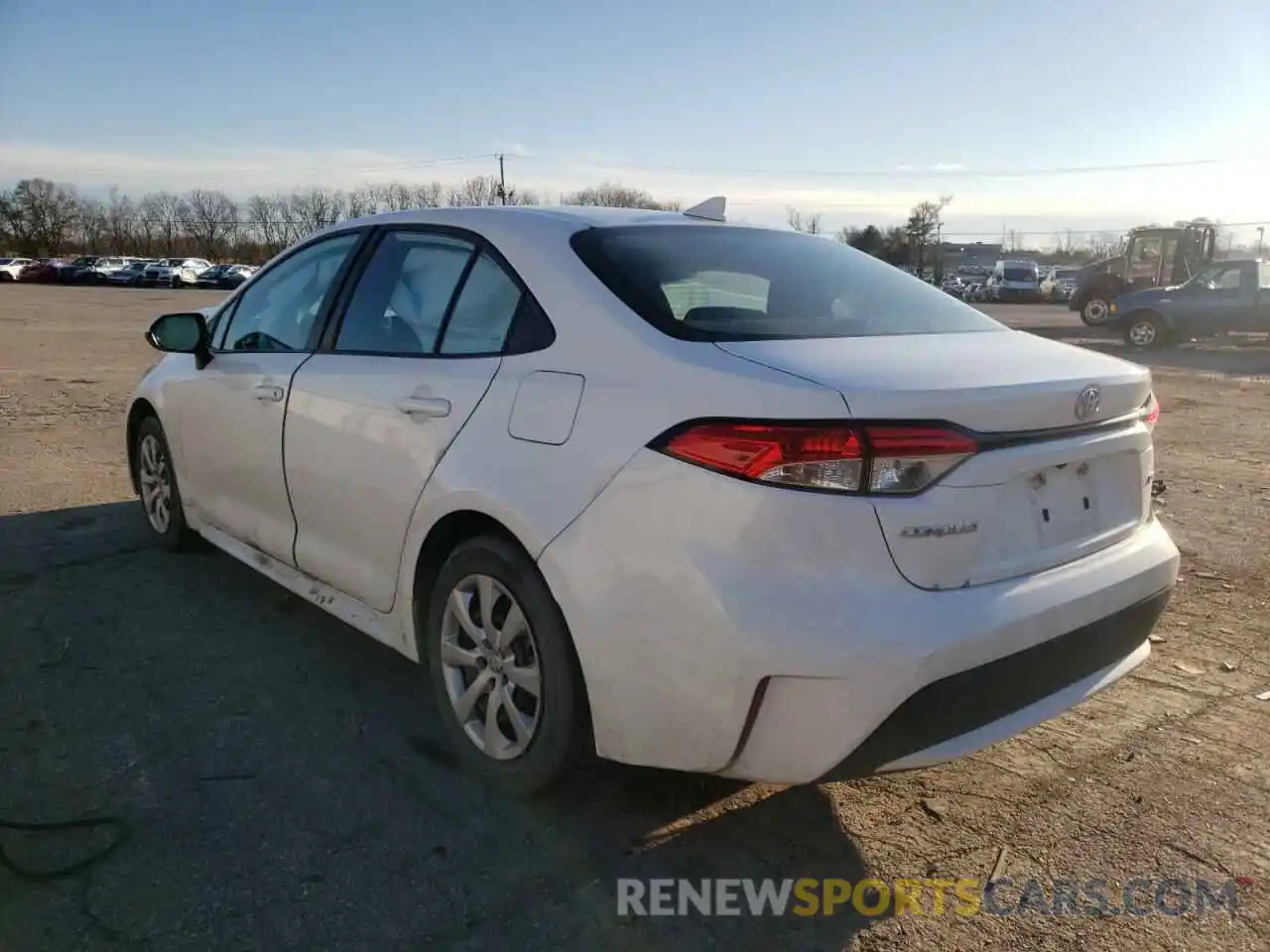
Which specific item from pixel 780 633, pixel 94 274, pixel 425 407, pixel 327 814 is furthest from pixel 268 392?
pixel 94 274

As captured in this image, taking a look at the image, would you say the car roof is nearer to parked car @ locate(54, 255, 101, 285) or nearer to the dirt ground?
the dirt ground

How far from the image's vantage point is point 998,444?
7.45 ft

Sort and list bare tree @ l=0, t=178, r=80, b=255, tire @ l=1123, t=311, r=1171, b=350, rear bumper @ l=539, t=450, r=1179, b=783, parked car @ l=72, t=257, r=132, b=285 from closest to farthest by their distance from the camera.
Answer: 1. rear bumper @ l=539, t=450, r=1179, b=783
2. tire @ l=1123, t=311, r=1171, b=350
3. parked car @ l=72, t=257, r=132, b=285
4. bare tree @ l=0, t=178, r=80, b=255

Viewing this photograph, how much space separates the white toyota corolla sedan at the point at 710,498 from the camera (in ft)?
7.02

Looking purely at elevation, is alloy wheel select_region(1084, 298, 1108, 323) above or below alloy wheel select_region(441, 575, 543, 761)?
above

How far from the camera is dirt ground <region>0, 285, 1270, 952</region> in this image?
229 cm

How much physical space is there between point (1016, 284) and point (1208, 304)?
92.9ft

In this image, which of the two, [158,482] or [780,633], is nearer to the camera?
[780,633]

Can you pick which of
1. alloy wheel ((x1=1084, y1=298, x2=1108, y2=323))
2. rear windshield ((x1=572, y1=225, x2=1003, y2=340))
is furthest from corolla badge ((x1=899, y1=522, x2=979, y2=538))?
alloy wheel ((x1=1084, y1=298, x2=1108, y2=323))

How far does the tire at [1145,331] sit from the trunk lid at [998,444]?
1959cm

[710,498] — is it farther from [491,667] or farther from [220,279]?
[220,279]

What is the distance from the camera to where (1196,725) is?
326 centimetres

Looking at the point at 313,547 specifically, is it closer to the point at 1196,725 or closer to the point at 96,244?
the point at 1196,725

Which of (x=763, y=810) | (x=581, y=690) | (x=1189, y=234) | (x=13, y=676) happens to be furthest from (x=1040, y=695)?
(x=1189, y=234)
